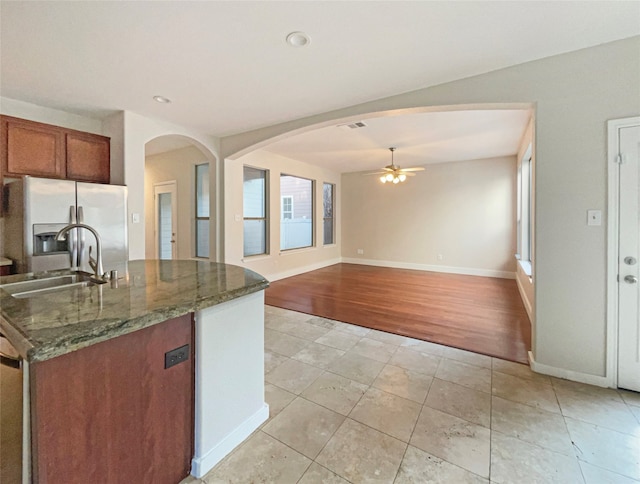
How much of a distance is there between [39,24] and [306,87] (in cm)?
202

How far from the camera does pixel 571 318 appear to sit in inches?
90.7

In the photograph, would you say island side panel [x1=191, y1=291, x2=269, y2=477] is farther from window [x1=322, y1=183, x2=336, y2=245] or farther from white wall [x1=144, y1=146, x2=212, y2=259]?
window [x1=322, y1=183, x2=336, y2=245]

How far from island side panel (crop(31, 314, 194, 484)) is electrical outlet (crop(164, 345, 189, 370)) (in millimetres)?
17

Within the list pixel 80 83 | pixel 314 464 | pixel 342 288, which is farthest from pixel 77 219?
pixel 342 288

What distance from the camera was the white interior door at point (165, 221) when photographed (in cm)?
598

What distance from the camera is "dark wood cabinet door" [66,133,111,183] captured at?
330 centimetres

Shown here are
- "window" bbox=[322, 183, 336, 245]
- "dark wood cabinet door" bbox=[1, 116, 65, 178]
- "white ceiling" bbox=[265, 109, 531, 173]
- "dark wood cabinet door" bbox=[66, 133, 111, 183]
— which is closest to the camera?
"dark wood cabinet door" bbox=[1, 116, 65, 178]

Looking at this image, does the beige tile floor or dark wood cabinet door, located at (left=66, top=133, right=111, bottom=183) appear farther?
dark wood cabinet door, located at (left=66, top=133, right=111, bottom=183)

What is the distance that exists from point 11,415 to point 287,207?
6.09m

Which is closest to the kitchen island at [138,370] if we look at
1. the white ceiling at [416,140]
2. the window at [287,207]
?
the white ceiling at [416,140]

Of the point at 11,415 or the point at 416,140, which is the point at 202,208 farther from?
the point at 11,415

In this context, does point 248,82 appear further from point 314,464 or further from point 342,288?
point 342,288

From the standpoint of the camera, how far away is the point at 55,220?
9.34ft

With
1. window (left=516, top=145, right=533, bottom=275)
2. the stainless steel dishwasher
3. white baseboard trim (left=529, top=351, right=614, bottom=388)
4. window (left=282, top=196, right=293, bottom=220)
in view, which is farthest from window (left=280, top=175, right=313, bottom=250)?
the stainless steel dishwasher
